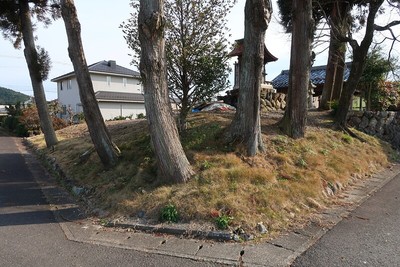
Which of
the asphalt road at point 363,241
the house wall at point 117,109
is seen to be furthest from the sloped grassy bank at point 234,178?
the house wall at point 117,109

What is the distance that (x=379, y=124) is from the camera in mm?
10930

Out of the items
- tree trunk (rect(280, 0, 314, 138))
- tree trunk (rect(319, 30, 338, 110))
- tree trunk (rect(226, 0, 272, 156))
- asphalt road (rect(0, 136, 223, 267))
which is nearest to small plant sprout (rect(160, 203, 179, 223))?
asphalt road (rect(0, 136, 223, 267))

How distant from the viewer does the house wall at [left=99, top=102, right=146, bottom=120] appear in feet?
91.1

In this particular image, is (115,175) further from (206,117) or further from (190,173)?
(206,117)

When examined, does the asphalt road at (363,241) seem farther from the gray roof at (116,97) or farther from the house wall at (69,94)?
the house wall at (69,94)

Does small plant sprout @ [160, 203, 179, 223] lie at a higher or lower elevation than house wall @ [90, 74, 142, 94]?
lower

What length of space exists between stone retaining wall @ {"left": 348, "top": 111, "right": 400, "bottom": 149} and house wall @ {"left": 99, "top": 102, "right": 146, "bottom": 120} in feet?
67.8

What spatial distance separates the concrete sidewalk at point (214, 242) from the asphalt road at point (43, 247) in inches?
5.9

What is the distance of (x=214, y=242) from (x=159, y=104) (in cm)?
255

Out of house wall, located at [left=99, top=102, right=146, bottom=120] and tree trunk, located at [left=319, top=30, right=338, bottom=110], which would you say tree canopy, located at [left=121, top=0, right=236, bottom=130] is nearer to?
tree trunk, located at [left=319, top=30, right=338, bottom=110]

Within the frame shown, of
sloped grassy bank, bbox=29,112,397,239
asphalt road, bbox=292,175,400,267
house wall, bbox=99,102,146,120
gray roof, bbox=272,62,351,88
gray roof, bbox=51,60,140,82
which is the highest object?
gray roof, bbox=51,60,140,82

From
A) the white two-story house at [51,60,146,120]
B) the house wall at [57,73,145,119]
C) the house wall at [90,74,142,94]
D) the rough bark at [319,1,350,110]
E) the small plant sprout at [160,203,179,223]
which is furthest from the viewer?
the house wall at [90,74,142,94]

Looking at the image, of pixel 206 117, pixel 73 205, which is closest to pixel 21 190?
pixel 73 205

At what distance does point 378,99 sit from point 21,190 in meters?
12.7
